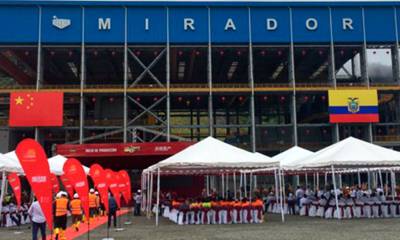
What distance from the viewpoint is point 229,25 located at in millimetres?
51031

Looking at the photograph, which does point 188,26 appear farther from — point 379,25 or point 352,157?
point 352,157

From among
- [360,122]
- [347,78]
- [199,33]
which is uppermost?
[199,33]

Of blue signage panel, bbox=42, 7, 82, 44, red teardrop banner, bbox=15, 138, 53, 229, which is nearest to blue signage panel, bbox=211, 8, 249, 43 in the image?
A: blue signage panel, bbox=42, 7, 82, 44

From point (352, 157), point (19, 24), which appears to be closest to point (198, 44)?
point (19, 24)

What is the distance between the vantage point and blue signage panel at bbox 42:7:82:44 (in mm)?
49969

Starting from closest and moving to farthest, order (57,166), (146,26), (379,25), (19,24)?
(57,166) → (19,24) → (146,26) → (379,25)

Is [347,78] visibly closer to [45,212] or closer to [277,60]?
[277,60]

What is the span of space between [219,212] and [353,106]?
3389cm

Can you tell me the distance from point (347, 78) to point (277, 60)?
27.4 ft

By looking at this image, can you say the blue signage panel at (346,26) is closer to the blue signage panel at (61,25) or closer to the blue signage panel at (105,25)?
the blue signage panel at (105,25)

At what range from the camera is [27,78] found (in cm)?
6078

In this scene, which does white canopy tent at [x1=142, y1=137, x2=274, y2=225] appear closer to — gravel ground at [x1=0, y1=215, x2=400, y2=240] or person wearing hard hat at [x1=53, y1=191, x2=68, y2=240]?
gravel ground at [x1=0, y1=215, x2=400, y2=240]

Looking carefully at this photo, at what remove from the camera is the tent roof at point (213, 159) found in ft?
64.5

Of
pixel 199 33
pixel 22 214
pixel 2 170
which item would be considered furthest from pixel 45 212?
pixel 199 33
